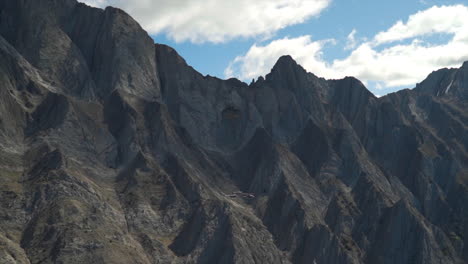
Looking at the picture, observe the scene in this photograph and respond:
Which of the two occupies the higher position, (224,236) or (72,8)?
(72,8)

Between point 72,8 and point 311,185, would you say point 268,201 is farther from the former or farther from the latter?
point 72,8

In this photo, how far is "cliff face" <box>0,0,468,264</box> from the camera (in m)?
133

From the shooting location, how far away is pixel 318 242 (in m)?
156

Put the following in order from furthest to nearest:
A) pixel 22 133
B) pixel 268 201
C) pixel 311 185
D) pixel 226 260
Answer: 1. pixel 311 185
2. pixel 268 201
3. pixel 22 133
4. pixel 226 260

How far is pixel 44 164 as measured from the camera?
142 metres

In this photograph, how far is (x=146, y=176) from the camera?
15625 cm

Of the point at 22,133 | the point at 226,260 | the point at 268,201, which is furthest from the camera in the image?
the point at 268,201

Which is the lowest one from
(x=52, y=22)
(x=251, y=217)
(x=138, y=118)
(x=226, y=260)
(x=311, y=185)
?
(x=226, y=260)

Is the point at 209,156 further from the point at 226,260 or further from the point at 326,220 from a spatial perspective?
the point at 226,260

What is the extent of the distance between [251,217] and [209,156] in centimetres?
2889

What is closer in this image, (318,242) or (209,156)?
(318,242)

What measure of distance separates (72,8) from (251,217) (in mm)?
79485

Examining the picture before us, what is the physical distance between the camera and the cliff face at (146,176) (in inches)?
5246

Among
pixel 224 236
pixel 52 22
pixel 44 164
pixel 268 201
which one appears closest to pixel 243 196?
pixel 268 201
